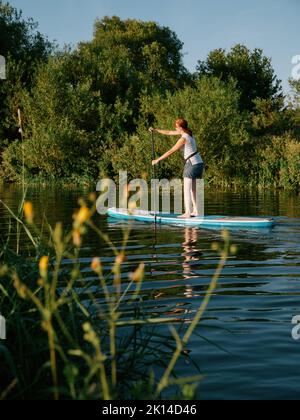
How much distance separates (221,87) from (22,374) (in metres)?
33.5

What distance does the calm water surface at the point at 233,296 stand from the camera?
4824mm

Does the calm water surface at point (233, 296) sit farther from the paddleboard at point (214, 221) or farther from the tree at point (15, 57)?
the tree at point (15, 57)

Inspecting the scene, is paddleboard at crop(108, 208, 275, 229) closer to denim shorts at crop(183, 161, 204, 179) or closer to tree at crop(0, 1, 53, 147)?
denim shorts at crop(183, 161, 204, 179)

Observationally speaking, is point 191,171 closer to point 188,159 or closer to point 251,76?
point 188,159

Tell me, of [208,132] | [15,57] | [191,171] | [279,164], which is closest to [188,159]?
[191,171]

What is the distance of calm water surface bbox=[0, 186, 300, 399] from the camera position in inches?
190

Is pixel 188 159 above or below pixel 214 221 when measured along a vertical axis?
above

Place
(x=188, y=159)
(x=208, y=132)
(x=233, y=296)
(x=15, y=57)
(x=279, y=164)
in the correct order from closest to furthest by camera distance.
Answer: (x=233, y=296), (x=188, y=159), (x=279, y=164), (x=208, y=132), (x=15, y=57)

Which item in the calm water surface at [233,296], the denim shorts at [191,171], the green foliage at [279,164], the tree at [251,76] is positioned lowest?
the calm water surface at [233,296]

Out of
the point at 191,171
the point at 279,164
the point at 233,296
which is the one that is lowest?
the point at 233,296

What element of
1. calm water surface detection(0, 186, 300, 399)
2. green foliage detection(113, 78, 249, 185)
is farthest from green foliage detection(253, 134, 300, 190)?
calm water surface detection(0, 186, 300, 399)

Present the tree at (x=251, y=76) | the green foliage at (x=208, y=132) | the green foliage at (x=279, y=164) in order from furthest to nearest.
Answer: the tree at (x=251, y=76), the green foliage at (x=208, y=132), the green foliage at (x=279, y=164)

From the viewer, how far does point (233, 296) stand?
7578 mm

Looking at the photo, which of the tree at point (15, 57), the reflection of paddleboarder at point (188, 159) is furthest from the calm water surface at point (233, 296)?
the tree at point (15, 57)
